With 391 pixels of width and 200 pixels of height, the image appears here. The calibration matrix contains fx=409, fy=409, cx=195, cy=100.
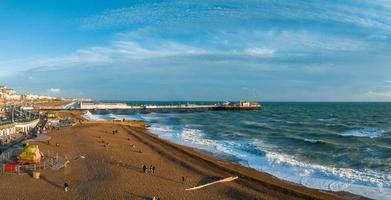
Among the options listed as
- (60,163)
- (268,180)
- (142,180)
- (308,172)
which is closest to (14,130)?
(60,163)

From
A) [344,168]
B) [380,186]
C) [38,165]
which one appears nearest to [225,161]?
[344,168]

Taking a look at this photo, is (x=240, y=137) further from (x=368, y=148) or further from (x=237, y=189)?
(x=237, y=189)

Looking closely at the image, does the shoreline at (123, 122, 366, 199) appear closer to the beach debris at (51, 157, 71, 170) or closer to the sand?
the sand

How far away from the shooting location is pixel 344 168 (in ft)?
94.4

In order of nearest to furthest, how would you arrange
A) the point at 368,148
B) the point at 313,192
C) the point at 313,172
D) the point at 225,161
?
the point at 313,192
the point at 313,172
the point at 225,161
the point at 368,148

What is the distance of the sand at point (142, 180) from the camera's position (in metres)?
20.9

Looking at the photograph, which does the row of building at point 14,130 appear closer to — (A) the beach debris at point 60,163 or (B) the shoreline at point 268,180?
(A) the beach debris at point 60,163

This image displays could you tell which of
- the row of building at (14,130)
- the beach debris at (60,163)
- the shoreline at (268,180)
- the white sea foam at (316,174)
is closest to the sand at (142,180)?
the shoreline at (268,180)

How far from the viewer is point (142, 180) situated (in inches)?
939

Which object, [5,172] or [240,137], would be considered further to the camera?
[240,137]

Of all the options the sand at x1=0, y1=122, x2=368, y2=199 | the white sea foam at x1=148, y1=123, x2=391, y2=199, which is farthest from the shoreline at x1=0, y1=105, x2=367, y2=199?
the white sea foam at x1=148, y1=123, x2=391, y2=199

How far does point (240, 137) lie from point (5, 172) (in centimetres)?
2938

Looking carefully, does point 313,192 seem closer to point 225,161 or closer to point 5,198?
point 225,161

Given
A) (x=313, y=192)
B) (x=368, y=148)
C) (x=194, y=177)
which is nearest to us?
(x=313, y=192)
